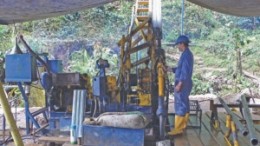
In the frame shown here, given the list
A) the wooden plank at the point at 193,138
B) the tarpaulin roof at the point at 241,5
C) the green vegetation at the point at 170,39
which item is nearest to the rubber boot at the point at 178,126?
the wooden plank at the point at 193,138

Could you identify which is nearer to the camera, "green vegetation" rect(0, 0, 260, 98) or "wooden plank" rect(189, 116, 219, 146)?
"wooden plank" rect(189, 116, 219, 146)

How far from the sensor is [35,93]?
9.88m

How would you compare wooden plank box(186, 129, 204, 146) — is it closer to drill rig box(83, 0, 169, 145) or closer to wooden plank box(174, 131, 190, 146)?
wooden plank box(174, 131, 190, 146)

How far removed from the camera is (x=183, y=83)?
5.40 meters

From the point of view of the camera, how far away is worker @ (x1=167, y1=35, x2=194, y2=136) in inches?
211

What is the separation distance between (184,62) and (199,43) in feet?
27.9

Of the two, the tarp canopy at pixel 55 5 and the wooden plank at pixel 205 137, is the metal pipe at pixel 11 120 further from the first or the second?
the wooden plank at pixel 205 137

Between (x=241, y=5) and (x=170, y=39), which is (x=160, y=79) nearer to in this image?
(x=241, y=5)

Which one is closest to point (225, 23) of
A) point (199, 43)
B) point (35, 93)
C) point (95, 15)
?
point (199, 43)

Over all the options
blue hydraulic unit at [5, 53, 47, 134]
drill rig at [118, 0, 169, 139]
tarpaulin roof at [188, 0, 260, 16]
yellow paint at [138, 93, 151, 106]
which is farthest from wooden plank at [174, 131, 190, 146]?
blue hydraulic unit at [5, 53, 47, 134]

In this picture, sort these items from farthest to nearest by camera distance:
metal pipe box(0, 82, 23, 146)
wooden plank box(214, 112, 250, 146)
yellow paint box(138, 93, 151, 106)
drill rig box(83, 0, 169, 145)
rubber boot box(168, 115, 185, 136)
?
yellow paint box(138, 93, 151, 106)
drill rig box(83, 0, 169, 145)
rubber boot box(168, 115, 185, 136)
wooden plank box(214, 112, 250, 146)
metal pipe box(0, 82, 23, 146)

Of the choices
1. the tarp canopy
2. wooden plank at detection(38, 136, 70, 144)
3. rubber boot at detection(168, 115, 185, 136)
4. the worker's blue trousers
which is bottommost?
wooden plank at detection(38, 136, 70, 144)

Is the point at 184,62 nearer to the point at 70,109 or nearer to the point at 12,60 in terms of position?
the point at 70,109

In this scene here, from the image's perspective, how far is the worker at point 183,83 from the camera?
536 centimetres
